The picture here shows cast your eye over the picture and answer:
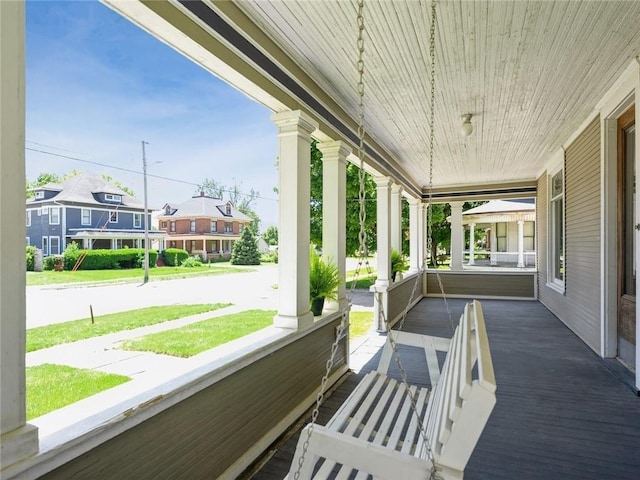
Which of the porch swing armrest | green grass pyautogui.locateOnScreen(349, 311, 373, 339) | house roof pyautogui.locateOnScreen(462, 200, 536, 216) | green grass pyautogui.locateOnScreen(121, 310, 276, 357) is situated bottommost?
green grass pyautogui.locateOnScreen(349, 311, 373, 339)

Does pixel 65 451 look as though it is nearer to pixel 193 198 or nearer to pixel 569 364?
pixel 569 364

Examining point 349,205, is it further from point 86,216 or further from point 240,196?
point 240,196

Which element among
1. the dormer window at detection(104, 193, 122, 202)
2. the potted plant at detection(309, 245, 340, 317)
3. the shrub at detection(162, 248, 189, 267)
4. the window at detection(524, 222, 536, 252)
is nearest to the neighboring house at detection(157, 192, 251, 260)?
the shrub at detection(162, 248, 189, 267)

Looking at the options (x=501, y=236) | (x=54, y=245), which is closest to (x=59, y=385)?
(x=54, y=245)

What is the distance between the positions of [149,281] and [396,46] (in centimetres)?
613

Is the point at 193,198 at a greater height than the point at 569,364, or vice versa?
the point at 193,198

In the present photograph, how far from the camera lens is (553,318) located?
6.09m

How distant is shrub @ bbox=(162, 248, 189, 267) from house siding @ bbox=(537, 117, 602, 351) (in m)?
7.31

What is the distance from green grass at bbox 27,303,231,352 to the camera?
14.0ft

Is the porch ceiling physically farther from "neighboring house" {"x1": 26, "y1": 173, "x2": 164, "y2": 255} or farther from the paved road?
the paved road

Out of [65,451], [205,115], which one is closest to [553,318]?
[65,451]

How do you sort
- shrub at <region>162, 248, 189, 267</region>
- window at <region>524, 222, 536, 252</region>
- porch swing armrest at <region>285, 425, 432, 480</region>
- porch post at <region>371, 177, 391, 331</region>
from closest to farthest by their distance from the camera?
porch swing armrest at <region>285, 425, 432, 480</region>
porch post at <region>371, 177, 391, 331</region>
shrub at <region>162, 248, 189, 267</region>
window at <region>524, 222, 536, 252</region>

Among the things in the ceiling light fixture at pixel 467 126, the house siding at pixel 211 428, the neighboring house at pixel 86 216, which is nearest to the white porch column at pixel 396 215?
the ceiling light fixture at pixel 467 126

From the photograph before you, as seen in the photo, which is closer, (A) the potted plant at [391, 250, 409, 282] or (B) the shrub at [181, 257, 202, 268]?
(A) the potted plant at [391, 250, 409, 282]
